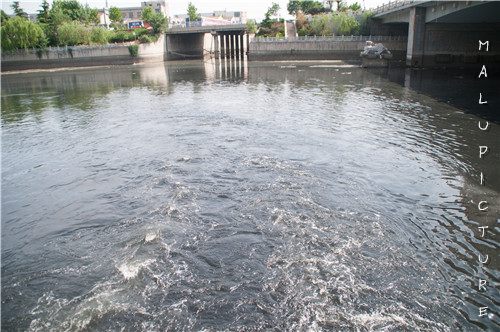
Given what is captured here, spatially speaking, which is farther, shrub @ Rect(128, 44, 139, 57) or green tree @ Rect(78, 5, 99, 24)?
green tree @ Rect(78, 5, 99, 24)

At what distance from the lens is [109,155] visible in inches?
617

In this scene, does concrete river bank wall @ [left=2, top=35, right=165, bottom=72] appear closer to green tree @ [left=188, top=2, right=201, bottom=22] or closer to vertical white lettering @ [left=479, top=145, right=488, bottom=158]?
green tree @ [left=188, top=2, right=201, bottom=22]

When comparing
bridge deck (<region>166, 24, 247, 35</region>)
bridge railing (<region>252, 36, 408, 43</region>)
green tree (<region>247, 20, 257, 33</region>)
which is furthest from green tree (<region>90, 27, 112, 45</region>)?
bridge railing (<region>252, 36, 408, 43</region>)

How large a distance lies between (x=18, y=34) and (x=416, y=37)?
69.9 meters

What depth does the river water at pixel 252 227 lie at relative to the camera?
22.1 feet

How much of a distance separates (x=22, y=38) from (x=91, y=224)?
7611 cm

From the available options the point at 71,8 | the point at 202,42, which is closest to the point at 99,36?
the point at 202,42

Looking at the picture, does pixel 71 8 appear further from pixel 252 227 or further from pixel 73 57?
pixel 252 227

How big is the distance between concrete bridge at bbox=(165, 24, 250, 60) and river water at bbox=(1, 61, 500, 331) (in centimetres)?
7338

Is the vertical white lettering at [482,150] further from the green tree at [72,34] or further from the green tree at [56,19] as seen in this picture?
the green tree at [56,19]

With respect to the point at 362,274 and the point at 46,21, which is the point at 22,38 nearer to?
the point at 46,21

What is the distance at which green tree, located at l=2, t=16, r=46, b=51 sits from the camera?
6944 centimetres

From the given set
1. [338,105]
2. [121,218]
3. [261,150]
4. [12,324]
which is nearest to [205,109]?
[338,105]

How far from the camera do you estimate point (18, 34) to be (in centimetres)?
7000
